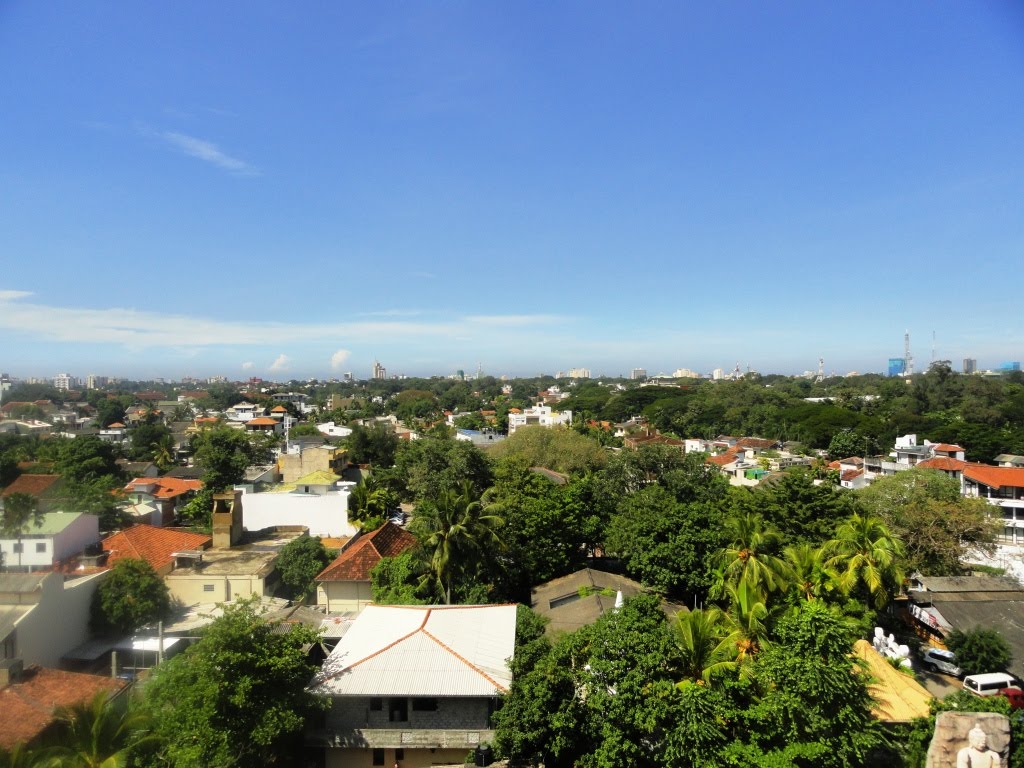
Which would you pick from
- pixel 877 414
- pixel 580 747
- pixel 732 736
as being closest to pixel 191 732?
pixel 580 747

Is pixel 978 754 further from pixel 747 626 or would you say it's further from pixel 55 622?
pixel 55 622

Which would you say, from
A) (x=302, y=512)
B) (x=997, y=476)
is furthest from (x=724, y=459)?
(x=302, y=512)

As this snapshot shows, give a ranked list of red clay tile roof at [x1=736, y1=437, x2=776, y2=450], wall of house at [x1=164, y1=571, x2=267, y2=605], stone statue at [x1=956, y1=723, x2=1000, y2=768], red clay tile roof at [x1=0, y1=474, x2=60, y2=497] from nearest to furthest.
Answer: stone statue at [x1=956, y1=723, x2=1000, y2=768] < red clay tile roof at [x1=0, y1=474, x2=60, y2=497] < wall of house at [x1=164, y1=571, x2=267, y2=605] < red clay tile roof at [x1=736, y1=437, x2=776, y2=450]

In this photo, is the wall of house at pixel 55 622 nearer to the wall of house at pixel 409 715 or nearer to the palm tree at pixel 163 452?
the wall of house at pixel 409 715

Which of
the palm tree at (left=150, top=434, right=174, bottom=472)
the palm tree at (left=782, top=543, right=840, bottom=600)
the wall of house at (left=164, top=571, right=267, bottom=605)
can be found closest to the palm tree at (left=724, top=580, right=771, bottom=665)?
the palm tree at (left=782, top=543, right=840, bottom=600)

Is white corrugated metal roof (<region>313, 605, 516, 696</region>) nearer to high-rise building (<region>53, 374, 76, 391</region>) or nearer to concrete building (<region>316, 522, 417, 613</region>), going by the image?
concrete building (<region>316, 522, 417, 613</region>)
